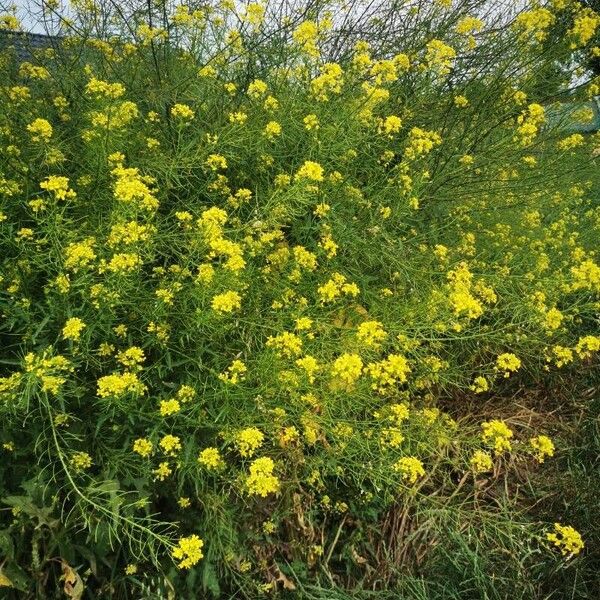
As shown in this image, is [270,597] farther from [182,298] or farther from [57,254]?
[57,254]

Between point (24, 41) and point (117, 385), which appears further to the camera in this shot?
point (24, 41)

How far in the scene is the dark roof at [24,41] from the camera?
309 cm

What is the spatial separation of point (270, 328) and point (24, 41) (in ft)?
6.37

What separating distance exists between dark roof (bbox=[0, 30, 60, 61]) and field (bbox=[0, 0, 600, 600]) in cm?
3

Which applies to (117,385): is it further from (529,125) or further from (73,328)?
(529,125)

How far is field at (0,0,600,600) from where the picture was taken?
2145mm

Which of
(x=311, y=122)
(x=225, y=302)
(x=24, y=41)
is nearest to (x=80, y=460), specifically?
(x=225, y=302)

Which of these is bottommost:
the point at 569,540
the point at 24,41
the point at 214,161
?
the point at 569,540

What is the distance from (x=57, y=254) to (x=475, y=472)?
6.37ft

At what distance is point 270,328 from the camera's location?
7.79 feet

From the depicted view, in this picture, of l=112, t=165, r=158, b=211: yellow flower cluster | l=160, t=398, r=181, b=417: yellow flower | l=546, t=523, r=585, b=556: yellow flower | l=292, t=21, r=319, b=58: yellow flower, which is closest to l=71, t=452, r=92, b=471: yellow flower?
l=160, t=398, r=181, b=417: yellow flower

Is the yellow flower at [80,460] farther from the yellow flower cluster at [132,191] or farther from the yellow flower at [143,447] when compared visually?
the yellow flower cluster at [132,191]

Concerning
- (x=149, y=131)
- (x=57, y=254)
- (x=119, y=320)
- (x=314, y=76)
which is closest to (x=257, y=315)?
(x=119, y=320)

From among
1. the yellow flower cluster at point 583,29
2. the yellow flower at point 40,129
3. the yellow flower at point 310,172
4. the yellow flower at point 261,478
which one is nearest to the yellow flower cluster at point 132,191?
the yellow flower at point 40,129
